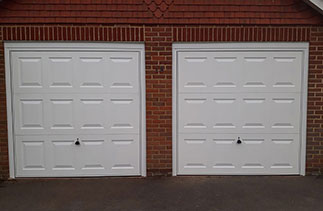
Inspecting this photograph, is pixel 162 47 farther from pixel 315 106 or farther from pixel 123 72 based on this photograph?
pixel 315 106

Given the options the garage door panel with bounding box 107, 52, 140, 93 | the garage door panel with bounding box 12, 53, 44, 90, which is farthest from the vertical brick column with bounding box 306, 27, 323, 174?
the garage door panel with bounding box 12, 53, 44, 90

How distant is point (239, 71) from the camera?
196 inches

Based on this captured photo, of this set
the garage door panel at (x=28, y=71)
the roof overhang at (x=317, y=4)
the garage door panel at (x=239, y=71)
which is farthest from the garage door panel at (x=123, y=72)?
the roof overhang at (x=317, y=4)

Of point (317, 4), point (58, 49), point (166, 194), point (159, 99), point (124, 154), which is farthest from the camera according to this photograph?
point (124, 154)

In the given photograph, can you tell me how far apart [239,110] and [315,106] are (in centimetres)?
127

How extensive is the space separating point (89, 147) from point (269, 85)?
126 inches

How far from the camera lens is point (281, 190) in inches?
178

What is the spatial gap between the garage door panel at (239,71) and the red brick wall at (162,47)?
0.23 m

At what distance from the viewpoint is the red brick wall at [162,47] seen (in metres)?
4.79

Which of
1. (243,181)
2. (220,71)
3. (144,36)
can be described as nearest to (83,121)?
(144,36)

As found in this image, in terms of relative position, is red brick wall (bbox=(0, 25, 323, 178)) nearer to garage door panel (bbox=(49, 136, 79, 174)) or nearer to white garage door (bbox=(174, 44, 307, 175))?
white garage door (bbox=(174, 44, 307, 175))

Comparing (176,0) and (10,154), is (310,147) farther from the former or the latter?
(10,154)

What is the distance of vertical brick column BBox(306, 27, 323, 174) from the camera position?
16.1 ft

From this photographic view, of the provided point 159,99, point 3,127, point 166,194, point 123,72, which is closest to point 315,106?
point 159,99
